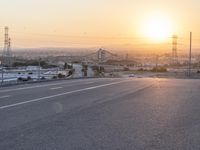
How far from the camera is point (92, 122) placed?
12.1 metres

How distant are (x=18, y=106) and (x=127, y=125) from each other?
18.1ft

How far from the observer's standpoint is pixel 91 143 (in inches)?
359

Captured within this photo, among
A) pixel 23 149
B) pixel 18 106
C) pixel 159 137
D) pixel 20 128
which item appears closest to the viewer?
pixel 23 149

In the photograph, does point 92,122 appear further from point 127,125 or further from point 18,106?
point 18,106

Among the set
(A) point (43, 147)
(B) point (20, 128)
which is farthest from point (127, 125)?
(A) point (43, 147)

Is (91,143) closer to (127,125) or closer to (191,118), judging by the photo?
(127,125)

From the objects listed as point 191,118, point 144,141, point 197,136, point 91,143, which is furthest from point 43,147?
point 191,118

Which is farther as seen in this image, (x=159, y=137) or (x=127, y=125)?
(x=127, y=125)

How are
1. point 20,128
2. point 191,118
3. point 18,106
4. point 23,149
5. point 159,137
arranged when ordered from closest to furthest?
point 23,149, point 159,137, point 20,128, point 191,118, point 18,106

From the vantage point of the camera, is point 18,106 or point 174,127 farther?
point 18,106

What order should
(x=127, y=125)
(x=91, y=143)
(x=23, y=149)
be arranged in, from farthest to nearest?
(x=127, y=125) → (x=91, y=143) → (x=23, y=149)

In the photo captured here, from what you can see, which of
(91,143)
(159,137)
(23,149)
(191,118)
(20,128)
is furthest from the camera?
(191,118)

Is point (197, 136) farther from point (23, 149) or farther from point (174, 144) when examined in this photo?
point (23, 149)

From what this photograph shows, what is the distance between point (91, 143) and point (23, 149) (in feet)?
4.42
